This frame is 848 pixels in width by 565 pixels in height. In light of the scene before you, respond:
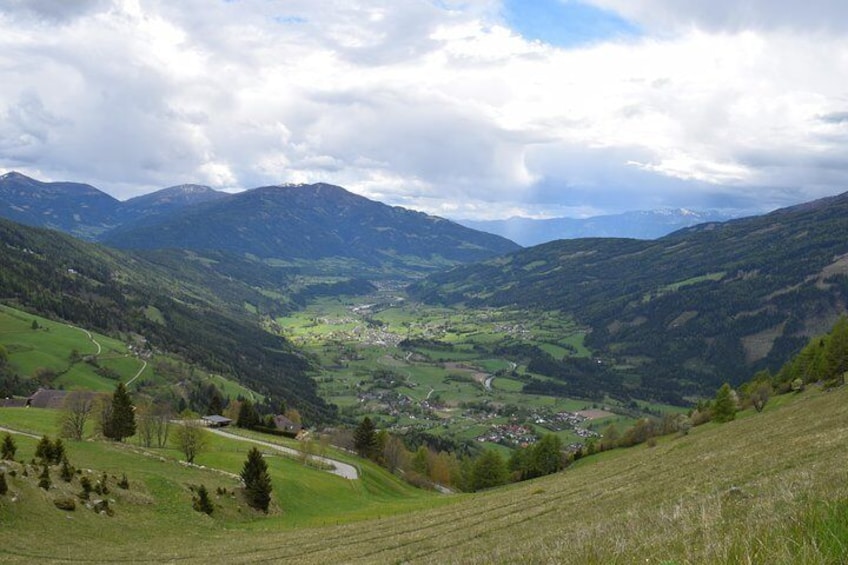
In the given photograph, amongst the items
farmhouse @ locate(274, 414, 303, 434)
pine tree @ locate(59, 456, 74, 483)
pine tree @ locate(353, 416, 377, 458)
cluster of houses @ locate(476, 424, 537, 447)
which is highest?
pine tree @ locate(59, 456, 74, 483)

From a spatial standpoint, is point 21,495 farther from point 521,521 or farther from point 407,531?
point 521,521

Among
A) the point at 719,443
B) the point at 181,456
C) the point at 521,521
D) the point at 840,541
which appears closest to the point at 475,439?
the point at 181,456

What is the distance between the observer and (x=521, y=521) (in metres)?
33.1

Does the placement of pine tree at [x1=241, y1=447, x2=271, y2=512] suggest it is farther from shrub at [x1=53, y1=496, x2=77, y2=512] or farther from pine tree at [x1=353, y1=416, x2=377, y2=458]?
pine tree at [x1=353, y1=416, x2=377, y2=458]

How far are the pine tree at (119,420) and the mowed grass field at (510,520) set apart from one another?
50.8 ft

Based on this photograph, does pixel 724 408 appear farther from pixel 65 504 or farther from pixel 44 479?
pixel 44 479

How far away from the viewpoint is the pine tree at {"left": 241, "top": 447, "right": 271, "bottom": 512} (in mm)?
Answer: 53000

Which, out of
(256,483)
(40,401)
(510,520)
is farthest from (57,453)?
(40,401)

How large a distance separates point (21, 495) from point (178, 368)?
170153mm

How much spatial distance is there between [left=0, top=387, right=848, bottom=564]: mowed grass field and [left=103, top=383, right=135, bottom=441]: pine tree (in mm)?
15476

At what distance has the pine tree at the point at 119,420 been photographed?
70.1 meters

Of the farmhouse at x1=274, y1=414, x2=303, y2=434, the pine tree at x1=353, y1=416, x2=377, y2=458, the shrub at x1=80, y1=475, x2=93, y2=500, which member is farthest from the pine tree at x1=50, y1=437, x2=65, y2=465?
the farmhouse at x1=274, y1=414, x2=303, y2=434

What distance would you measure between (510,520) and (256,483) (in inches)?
1157

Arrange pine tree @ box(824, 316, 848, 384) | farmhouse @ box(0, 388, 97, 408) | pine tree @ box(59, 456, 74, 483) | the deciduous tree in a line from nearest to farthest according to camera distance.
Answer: pine tree @ box(59, 456, 74, 483), the deciduous tree, pine tree @ box(824, 316, 848, 384), farmhouse @ box(0, 388, 97, 408)
